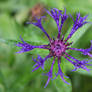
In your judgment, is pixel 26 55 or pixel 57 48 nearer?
pixel 57 48

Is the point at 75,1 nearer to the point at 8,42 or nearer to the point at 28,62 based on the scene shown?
the point at 28,62

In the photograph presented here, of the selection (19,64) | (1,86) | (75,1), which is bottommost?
(1,86)

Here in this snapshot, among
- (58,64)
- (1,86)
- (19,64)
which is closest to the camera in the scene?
(58,64)

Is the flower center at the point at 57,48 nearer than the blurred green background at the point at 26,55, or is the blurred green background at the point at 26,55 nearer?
the flower center at the point at 57,48

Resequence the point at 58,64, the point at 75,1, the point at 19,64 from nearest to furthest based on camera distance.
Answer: the point at 58,64
the point at 19,64
the point at 75,1

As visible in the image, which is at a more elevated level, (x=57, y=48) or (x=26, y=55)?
(x=57, y=48)

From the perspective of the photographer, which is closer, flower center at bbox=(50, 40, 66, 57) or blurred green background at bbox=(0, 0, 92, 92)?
flower center at bbox=(50, 40, 66, 57)

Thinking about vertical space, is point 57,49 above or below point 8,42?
below

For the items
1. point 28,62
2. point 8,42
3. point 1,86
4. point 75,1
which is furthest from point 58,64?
point 75,1
